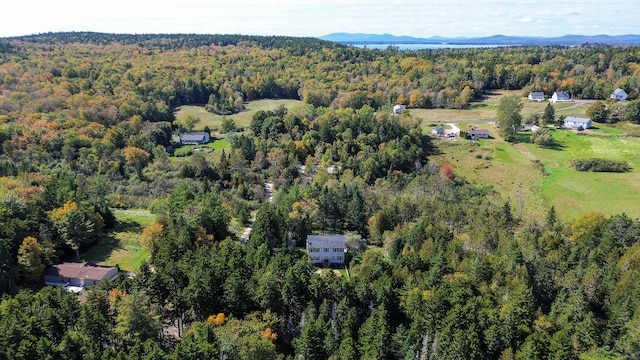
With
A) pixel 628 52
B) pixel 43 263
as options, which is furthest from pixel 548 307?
pixel 628 52

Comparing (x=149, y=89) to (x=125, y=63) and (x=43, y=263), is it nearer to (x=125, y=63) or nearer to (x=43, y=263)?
(x=125, y=63)

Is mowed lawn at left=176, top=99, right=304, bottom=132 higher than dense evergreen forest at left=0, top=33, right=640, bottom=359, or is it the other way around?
mowed lawn at left=176, top=99, right=304, bottom=132

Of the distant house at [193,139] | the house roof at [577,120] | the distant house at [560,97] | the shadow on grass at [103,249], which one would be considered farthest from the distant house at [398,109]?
the shadow on grass at [103,249]

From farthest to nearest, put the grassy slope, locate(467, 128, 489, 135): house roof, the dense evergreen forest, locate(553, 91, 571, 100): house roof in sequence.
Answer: locate(553, 91, 571, 100): house roof → locate(467, 128, 489, 135): house roof → the grassy slope → the dense evergreen forest

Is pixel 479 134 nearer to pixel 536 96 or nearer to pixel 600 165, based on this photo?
pixel 600 165

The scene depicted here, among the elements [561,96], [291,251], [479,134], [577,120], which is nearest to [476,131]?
[479,134]

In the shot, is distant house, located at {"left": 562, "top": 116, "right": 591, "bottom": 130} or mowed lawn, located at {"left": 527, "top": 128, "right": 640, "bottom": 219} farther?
distant house, located at {"left": 562, "top": 116, "right": 591, "bottom": 130}

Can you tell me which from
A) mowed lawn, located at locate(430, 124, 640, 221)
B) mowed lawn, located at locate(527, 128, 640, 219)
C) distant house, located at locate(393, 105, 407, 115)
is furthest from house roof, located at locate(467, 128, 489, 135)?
distant house, located at locate(393, 105, 407, 115)

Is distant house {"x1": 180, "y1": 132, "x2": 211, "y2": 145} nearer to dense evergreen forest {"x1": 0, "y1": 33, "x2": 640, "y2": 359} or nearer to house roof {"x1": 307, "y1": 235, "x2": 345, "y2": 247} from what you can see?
dense evergreen forest {"x1": 0, "y1": 33, "x2": 640, "y2": 359}
